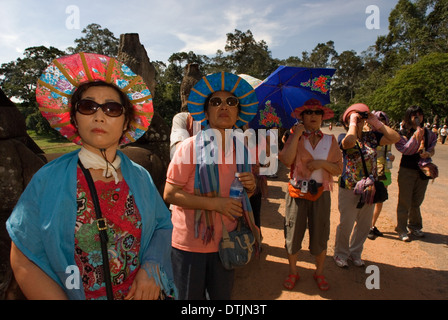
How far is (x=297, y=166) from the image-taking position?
2.89m

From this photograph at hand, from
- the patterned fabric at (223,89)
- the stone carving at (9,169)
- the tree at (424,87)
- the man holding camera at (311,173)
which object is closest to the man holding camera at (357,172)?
the man holding camera at (311,173)

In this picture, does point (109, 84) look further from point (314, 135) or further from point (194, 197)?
point (314, 135)

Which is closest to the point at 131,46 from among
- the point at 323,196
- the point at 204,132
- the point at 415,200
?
the point at 204,132

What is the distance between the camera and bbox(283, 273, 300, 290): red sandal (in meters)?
3.09

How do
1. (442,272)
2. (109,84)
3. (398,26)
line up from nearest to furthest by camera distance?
(109,84), (442,272), (398,26)

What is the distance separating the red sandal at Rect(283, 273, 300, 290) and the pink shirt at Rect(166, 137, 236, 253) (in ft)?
5.46

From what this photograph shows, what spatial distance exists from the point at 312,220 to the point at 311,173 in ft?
1.75

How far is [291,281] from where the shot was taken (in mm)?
3113

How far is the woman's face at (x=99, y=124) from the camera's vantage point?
129 cm

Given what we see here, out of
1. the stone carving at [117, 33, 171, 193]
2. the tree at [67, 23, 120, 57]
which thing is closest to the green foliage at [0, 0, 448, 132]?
the tree at [67, 23, 120, 57]

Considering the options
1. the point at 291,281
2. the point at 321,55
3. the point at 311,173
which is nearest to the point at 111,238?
the point at 311,173

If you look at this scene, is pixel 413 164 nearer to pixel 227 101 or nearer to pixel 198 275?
pixel 227 101

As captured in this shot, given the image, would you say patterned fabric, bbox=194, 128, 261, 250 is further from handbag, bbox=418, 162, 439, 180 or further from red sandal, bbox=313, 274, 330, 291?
handbag, bbox=418, 162, 439, 180

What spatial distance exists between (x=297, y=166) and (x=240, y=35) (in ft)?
166
